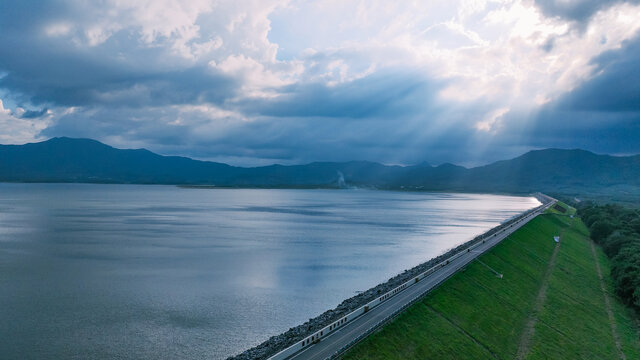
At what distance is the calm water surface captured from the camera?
45156mm

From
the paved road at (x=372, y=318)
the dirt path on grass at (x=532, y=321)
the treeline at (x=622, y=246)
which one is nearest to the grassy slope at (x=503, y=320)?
the dirt path on grass at (x=532, y=321)

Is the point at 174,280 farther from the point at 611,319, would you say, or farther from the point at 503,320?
the point at 611,319

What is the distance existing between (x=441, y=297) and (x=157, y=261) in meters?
55.9

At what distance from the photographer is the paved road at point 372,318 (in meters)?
35.9

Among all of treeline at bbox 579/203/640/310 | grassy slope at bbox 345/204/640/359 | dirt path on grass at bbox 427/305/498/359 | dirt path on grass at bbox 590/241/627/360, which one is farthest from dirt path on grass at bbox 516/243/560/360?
treeline at bbox 579/203/640/310

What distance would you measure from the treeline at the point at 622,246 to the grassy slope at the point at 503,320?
3.09 meters

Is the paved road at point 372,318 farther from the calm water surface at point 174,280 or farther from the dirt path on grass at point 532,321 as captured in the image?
the dirt path on grass at point 532,321

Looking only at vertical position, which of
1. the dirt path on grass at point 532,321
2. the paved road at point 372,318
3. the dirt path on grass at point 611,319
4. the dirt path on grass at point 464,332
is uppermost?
the paved road at point 372,318

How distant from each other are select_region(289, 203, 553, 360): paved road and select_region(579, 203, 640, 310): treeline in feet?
81.7

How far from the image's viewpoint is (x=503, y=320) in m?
55.3

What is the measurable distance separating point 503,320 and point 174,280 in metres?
48.3

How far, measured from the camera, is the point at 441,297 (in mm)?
54406

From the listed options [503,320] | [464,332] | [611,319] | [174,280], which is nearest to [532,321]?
[503,320]

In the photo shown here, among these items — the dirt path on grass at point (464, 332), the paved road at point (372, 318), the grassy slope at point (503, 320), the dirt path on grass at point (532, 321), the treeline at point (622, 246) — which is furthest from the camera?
the treeline at point (622, 246)
